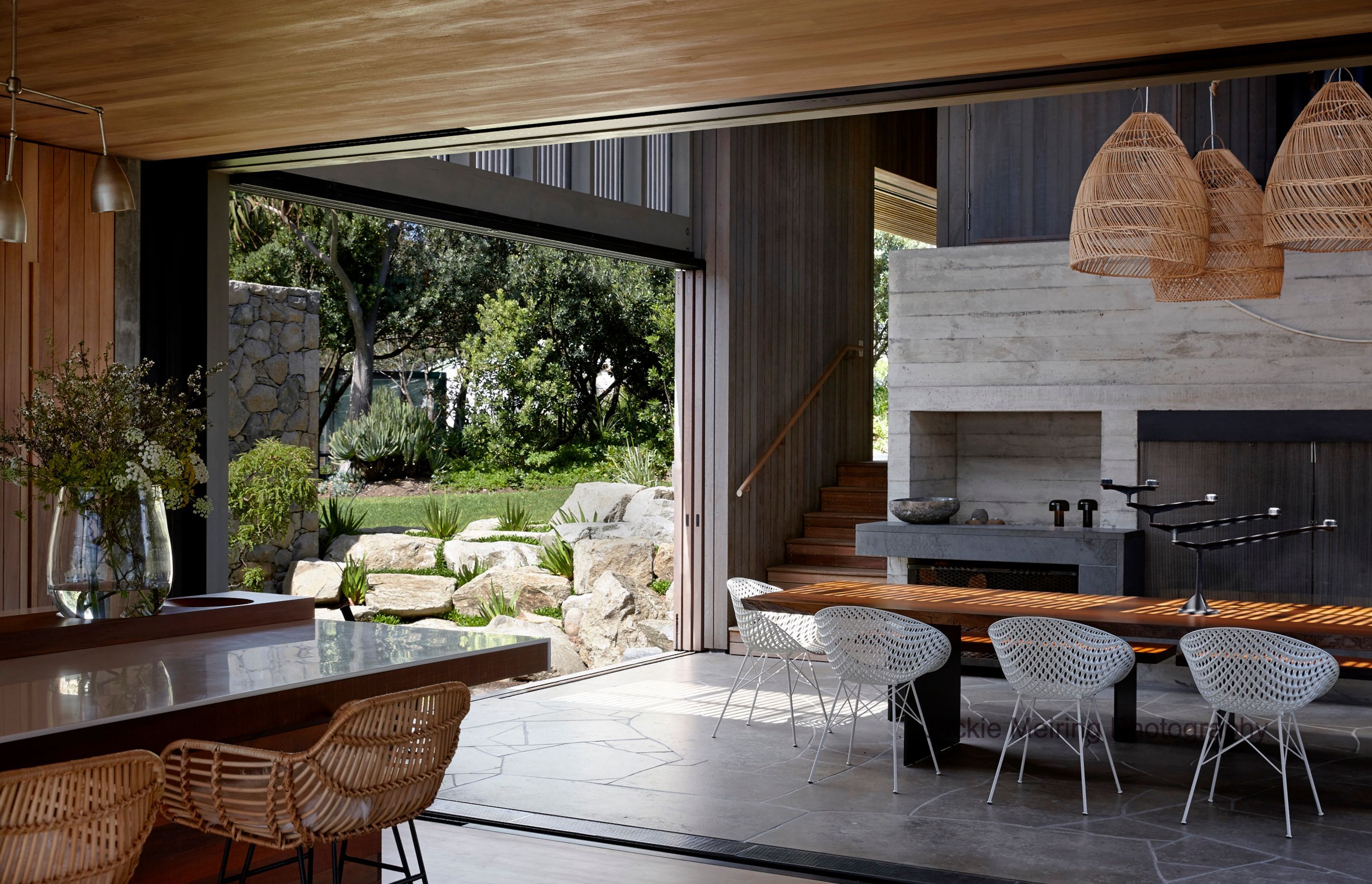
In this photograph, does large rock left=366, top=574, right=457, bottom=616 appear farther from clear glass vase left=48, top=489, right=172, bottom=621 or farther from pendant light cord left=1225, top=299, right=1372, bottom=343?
clear glass vase left=48, top=489, right=172, bottom=621

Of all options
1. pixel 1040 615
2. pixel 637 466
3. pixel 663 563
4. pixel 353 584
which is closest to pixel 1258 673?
pixel 1040 615

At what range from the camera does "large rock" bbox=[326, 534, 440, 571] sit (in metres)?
12.0

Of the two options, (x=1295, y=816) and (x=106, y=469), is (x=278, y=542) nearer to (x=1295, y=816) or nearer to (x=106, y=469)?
(x=106, y=469)

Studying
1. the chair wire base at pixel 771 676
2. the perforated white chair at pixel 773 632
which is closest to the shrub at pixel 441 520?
the chair wire base at pixel 771 676

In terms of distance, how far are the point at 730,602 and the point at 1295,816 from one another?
199 inches

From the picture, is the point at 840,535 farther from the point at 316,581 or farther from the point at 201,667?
the point at 201,667

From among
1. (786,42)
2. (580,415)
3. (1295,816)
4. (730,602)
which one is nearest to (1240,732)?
(1295,816)

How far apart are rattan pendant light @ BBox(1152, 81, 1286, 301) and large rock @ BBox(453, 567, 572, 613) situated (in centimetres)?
652

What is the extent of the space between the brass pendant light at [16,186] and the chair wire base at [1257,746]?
4356 mm

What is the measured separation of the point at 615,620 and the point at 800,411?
223 centimetres

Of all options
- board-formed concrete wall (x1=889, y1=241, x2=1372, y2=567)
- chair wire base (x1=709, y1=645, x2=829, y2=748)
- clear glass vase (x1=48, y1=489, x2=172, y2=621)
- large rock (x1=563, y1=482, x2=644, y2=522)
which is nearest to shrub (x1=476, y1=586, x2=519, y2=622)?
large rock (x1=563, y1=482, x2=644, y2=522)

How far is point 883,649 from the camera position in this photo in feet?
19.1

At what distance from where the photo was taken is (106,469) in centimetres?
369

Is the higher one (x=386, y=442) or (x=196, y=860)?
(x=386, y=442)
